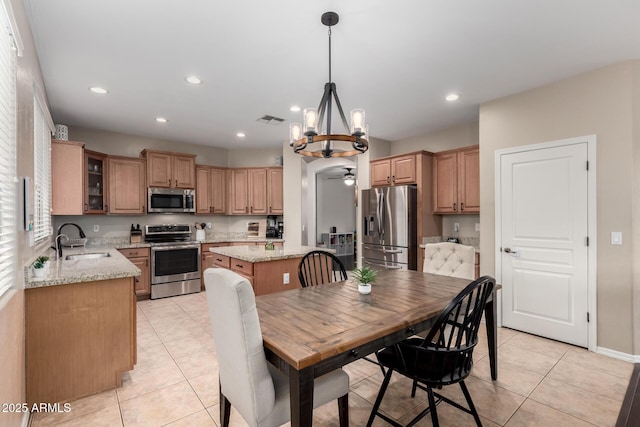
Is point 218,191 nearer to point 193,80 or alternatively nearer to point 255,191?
point 255,191

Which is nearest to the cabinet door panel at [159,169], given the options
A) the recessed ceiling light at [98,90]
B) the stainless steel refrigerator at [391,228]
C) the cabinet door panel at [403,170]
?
the recessed ceiling light at [98,90]

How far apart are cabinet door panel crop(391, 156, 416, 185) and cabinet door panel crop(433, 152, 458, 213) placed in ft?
1.15

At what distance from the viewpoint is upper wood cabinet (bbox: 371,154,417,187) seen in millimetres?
4773

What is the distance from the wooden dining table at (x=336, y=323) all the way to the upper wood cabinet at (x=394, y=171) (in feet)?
8.29

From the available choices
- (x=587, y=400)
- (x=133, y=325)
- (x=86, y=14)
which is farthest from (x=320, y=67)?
(x=587, y=400)

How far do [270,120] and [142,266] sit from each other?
296 cm

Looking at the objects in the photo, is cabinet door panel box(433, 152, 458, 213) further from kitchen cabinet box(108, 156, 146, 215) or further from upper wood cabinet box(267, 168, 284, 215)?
kitchen cabinet box(108, 156, 146, 215)

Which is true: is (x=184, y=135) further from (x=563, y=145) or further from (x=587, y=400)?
(x=587, y=400)

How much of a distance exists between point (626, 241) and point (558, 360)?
47.8 inches

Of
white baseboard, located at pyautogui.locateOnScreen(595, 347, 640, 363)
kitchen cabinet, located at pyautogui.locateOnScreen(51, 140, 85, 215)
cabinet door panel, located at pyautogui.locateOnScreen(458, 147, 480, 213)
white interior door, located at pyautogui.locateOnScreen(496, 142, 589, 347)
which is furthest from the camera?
cabinet door panel, located at pyautogui.locateOnScreen(458, 147, 480, 213)

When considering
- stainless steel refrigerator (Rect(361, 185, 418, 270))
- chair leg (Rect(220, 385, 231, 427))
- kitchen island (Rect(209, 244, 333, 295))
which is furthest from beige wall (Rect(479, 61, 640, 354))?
chair leg (Rect(220, 385, 231, 427))

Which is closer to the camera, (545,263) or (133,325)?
(133,325)

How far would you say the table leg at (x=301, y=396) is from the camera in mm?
1291

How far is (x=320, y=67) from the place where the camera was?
9.55ft
